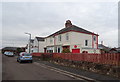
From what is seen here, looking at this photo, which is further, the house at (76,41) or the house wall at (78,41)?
the house wall at (78,41)

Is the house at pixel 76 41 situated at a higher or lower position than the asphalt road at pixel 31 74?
higher

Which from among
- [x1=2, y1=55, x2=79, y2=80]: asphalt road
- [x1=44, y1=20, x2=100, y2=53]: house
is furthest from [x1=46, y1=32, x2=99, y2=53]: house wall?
[x1=2, y1=55, x2=79, y2=80]: asphalt road

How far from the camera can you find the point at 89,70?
10672mm

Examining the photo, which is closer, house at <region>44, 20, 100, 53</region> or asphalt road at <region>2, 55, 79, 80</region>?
asphalt road at <region>2, 55, 79, 80</region>

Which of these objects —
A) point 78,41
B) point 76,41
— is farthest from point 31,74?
point 78,41

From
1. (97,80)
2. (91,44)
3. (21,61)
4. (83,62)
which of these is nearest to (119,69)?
(97,80)

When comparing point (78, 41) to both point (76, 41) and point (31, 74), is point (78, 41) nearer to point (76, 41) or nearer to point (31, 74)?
point (76, 41)

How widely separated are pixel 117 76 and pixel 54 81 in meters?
4.24

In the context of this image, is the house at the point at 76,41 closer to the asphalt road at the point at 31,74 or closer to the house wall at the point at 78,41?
the house wall at the point at 78,41

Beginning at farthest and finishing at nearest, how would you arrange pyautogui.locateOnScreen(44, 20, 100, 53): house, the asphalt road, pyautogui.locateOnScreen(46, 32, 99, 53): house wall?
pyautogui.locateOnScreen(46, 32, 99, 53): house wall < pyautogui.locateOnScreen(44, 20, 100, 53): house < the asphalt road

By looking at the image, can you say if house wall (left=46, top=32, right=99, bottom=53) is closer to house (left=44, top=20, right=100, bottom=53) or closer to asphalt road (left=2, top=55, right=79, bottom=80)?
house (left=44, top=20, right=100, bottom=53)

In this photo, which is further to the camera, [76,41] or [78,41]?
[78,41]

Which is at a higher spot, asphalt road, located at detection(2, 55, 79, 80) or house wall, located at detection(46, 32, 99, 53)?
house wall, located at detection(46, 32, 99, 53)

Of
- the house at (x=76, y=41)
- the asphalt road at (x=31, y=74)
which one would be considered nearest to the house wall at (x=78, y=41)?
the house at (x=76, y=41)
